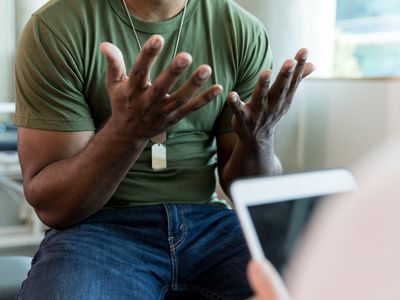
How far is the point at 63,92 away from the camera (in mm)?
910

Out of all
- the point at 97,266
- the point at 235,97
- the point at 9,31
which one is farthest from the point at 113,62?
the point at 9,31

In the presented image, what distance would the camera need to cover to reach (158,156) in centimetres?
98

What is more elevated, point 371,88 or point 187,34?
point 187,34

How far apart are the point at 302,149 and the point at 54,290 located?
1.04 m

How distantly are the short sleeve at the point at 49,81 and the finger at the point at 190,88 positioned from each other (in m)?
0.25

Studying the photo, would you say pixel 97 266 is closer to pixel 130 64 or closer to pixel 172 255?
pixel 172 255

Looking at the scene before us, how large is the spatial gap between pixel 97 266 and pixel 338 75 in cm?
103

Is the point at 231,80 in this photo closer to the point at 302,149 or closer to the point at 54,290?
the point at 54,290

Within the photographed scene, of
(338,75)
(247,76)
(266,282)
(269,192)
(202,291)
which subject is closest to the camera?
(266,282)

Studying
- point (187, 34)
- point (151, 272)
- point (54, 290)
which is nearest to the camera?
point (54, 290)

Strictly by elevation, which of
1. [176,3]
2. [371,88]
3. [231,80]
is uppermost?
[176,3]

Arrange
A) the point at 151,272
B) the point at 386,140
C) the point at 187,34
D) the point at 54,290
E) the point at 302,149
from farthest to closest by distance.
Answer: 1. the point at 302,149
2. the point at 386,140
3. the point at 187,34
4. the point at 151,272
5. the point at 54,290

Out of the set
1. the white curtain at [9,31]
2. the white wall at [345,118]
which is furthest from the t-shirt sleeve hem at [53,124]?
the white curtain at [9,31]

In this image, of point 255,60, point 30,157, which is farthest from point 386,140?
point 30,157
